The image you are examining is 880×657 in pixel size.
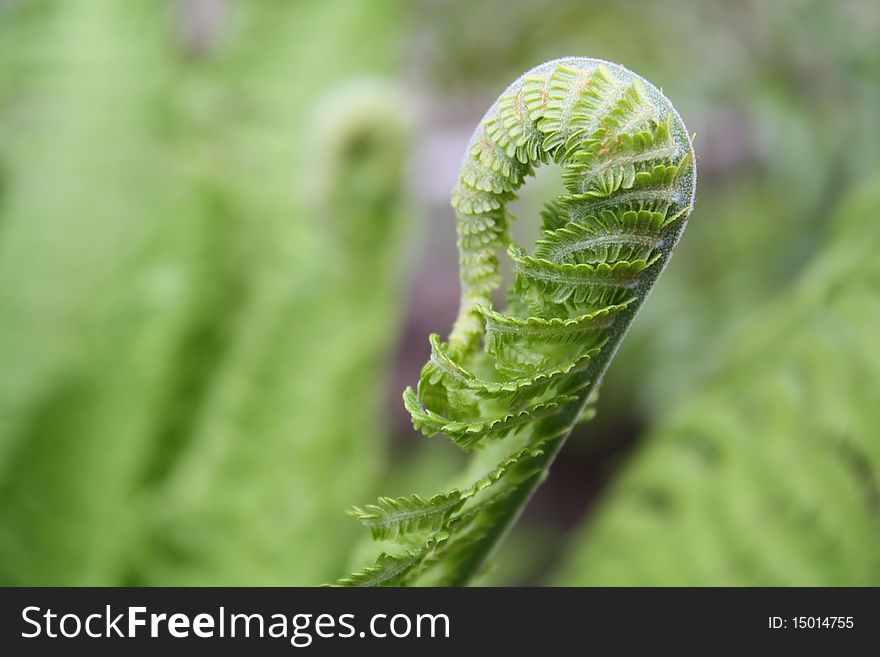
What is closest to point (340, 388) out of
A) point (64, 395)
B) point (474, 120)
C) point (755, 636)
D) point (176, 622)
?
point (64, 395)

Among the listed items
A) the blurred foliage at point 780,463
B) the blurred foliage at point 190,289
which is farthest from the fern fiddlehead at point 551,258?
the blurred foliage at point 190,289

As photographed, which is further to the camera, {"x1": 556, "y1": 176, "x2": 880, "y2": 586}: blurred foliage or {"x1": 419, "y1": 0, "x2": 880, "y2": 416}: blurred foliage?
{"x1": 419, "y1": 0, "x2": 880, "y2": 416}: blurred foliage

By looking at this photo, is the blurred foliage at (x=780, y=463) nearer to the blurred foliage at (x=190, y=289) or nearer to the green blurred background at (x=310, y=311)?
the green blurred background at (x=310, y=311)

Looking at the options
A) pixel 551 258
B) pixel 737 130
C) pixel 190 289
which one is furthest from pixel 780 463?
pixel 737 130

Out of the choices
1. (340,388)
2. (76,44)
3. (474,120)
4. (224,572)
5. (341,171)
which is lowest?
(224,572)

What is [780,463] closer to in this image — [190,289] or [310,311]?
[310,311]

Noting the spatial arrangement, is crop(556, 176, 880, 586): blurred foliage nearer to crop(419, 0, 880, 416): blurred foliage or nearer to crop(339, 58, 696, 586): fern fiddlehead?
crop(419, 0, 880, 416): blurred foliage

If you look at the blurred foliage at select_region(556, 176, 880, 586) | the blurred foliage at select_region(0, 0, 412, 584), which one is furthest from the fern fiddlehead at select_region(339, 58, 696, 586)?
the blurred foliage at select_region(0, 0, 412, 584)

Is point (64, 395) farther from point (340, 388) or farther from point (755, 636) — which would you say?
point (755, 636)

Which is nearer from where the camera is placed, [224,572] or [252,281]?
[224,572]
